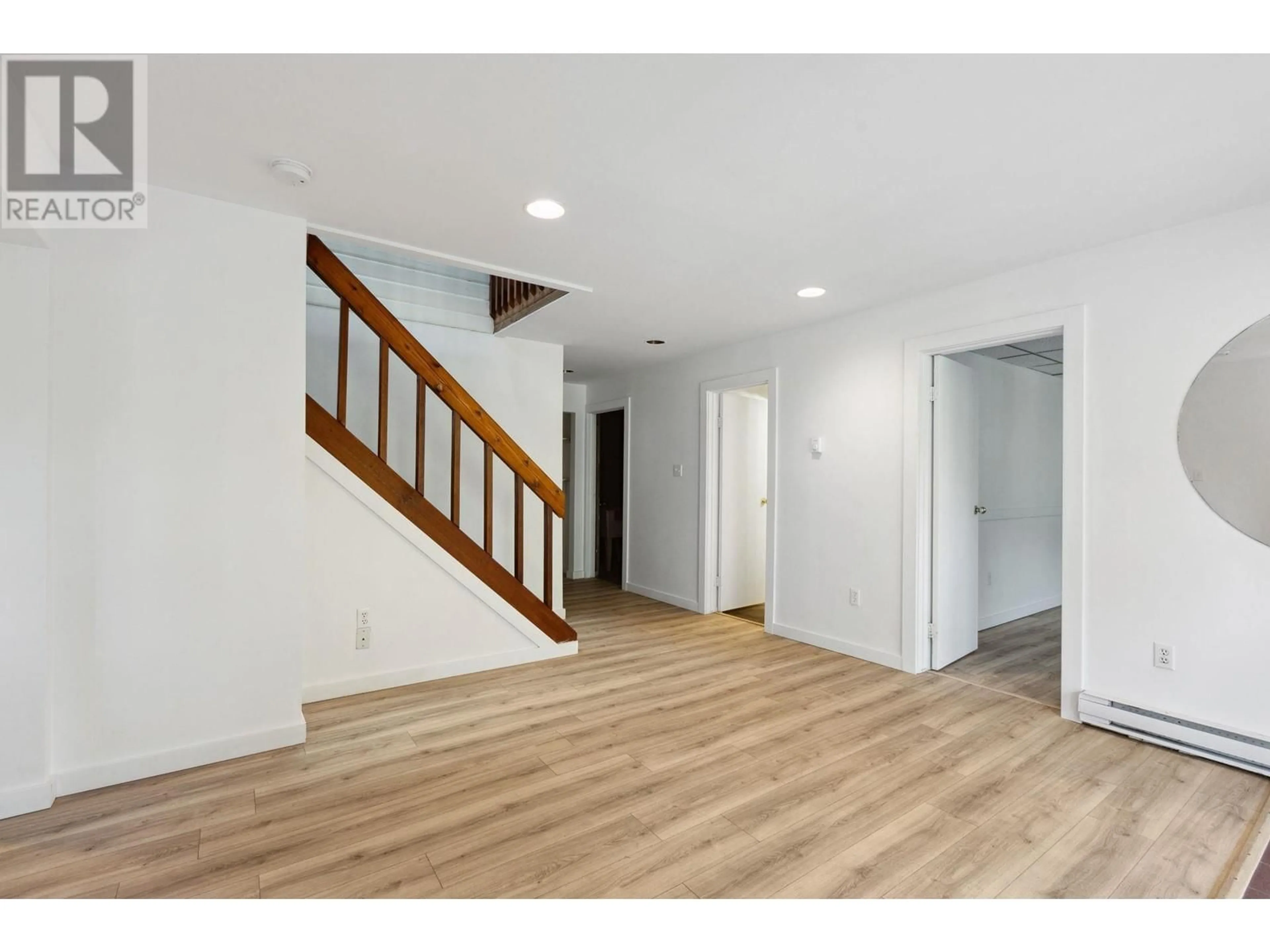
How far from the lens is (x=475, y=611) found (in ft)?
11.4

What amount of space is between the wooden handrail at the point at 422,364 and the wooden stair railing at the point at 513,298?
695 mm

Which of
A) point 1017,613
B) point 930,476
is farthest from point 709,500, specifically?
point 1017,613

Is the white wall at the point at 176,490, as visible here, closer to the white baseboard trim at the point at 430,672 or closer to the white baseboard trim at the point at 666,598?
the white baseboard trim at the point at 430,672

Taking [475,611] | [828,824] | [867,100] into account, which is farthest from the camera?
[475,611]

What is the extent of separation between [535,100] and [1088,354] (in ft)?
9.07

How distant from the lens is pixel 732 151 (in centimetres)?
196

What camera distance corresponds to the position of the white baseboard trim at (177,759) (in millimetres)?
2088

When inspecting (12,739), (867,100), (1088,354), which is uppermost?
(867,100)

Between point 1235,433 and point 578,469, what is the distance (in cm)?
530

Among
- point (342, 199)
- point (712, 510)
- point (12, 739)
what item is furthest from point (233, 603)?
point (712, 510)

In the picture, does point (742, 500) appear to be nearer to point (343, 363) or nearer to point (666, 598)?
point (666, 598)
